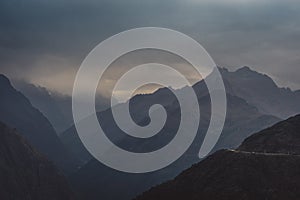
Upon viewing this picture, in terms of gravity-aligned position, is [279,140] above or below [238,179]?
below

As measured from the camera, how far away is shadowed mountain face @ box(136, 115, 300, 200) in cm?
9656

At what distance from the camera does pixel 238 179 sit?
4028 inches

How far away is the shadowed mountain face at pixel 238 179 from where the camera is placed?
9656cm

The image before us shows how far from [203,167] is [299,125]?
2145 inches

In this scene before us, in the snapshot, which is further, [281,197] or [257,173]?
[257,173]

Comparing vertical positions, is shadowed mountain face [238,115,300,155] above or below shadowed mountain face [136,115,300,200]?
below

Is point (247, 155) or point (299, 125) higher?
point (247, 155)

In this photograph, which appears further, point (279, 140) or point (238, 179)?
point (279, 140)

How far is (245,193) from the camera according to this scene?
316 feet

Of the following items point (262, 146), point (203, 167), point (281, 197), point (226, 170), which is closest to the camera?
point (281, 197)

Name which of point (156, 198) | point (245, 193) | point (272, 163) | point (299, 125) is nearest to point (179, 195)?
point (156, 198)

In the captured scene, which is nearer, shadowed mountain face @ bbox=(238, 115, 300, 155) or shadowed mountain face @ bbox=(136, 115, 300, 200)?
shadowed mountain face @ bbox=(136, 115, 300, 200)

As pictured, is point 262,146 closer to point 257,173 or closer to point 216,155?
point 216,155

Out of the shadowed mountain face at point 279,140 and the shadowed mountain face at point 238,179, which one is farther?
the shadowed mountain face at point 279,140
